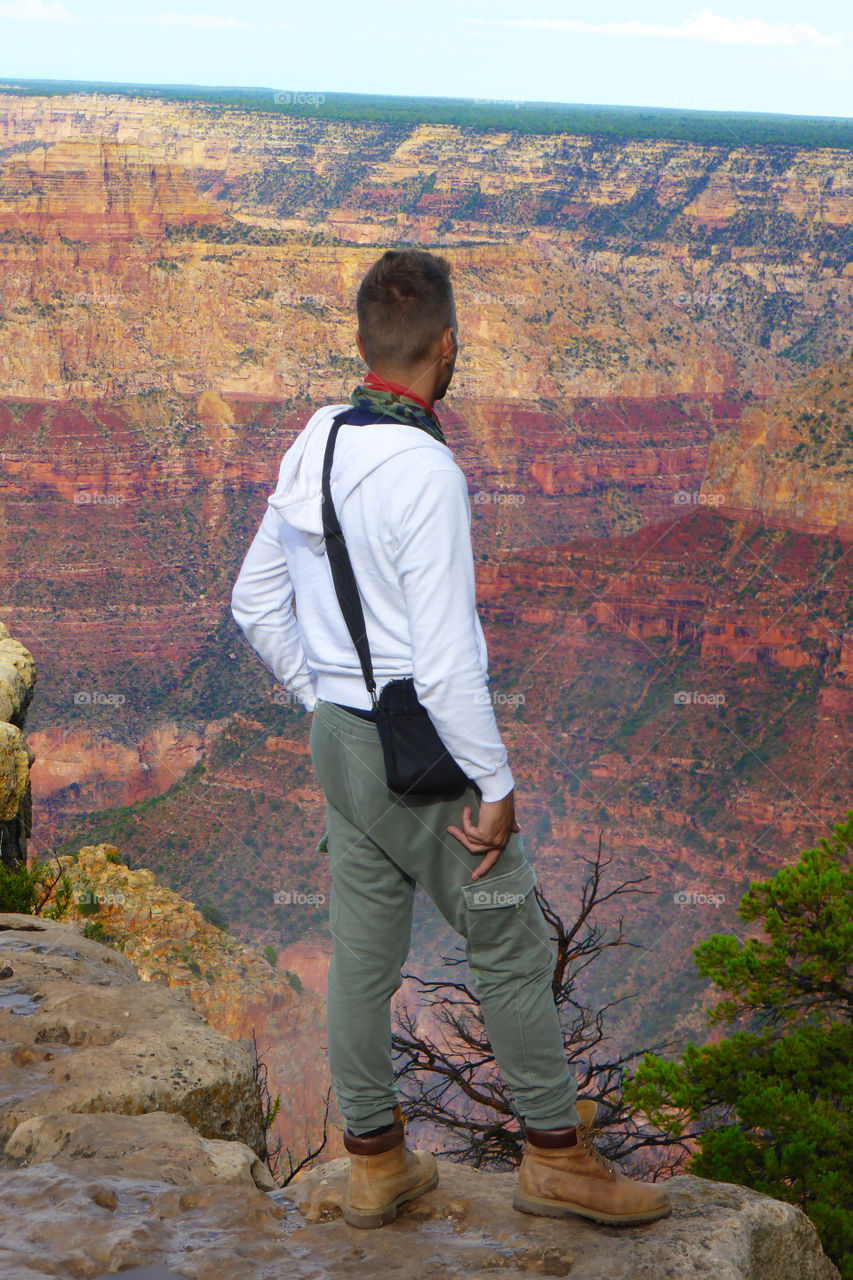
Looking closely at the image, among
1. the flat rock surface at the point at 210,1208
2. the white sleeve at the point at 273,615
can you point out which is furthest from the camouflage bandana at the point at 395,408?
the flat rock surface at the point at 210,1208

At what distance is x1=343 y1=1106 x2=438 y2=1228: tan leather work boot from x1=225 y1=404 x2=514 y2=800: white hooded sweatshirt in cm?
88

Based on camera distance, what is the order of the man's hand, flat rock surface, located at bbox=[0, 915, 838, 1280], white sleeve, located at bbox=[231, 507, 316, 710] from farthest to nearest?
white sleeve, located at bbox=[231, 507, 316, 710], the man's hand, flat rock surface, located at bbox=[0, 915, 838, 1280]

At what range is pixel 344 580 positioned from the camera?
225 cm

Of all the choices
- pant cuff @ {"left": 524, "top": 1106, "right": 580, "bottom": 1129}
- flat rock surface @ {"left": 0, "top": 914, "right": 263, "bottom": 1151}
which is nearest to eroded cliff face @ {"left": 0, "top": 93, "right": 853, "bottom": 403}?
flat rock surface @ {"left": 0, "top": 914, "right": 263, "bottom": 1151}

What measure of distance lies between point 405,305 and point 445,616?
2.21 ft

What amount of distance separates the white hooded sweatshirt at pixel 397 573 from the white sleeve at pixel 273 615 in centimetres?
8

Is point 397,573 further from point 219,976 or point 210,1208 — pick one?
point 219,976

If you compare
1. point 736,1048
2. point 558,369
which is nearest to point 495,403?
point 558,369

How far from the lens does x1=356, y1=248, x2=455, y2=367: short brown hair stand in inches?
88.9

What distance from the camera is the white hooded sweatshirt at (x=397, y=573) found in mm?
2092

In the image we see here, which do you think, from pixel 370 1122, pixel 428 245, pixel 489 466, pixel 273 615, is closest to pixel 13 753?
pixel 273 615

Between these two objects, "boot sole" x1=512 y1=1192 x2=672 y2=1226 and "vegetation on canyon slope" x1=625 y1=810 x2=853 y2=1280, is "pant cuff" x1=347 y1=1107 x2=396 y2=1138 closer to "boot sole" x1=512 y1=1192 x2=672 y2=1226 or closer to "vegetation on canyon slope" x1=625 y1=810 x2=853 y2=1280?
"boot sole" x1=512 y1=1192 x2=672 y2=1226

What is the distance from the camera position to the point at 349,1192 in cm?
243

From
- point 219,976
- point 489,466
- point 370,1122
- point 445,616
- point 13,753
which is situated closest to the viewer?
point 445,616
